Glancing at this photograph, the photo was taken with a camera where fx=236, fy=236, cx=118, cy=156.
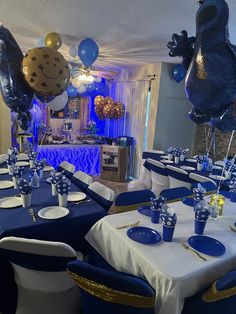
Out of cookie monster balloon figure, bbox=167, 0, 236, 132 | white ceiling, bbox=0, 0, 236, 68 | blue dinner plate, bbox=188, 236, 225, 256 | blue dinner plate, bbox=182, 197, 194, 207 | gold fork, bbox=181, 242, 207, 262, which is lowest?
gold fork, bbox=181, 242, 207, 262

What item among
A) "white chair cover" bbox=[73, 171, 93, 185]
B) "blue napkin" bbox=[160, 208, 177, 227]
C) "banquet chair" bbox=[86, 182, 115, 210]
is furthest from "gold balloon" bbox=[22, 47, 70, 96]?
"blue napkin" bbox=[160, 208, 177, 227]

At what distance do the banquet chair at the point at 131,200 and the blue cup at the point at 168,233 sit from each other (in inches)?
25.1

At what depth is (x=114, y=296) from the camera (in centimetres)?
106

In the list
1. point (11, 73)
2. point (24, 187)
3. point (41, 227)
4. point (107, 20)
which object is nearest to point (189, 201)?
point (41, 227)

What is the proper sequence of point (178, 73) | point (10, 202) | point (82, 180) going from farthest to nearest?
point (178, 73) → point (82, 180) → point (10, 202)

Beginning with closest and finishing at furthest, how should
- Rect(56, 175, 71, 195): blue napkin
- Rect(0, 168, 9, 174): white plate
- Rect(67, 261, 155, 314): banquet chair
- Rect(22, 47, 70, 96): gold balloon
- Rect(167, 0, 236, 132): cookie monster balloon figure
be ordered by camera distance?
Rect(67, 261, 155, 314): banquet chair
Rect(167, 0, 236, 132): cookie monster balloon figure
Rect(56, 175, 71, 195): blue napkin
Rect(22, 47, 70, 96): gold balloon
Rect(0, 168, 9, 174): white plate

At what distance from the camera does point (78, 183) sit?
2.52m

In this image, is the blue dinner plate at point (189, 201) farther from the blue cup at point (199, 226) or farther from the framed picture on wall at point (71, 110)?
the framed picture on wall at point (71, 110)

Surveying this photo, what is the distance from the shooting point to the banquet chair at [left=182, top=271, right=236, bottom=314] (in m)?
1.07

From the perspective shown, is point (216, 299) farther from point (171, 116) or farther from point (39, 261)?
point (171, 116)

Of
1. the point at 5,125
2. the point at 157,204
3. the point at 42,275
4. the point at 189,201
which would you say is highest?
the point at 5,125

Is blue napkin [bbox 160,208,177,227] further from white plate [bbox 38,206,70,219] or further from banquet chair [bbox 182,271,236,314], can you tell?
white plate [bbox 38,206,70,219]

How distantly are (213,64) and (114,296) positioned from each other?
1290 mm

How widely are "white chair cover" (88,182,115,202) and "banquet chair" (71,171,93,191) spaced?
0.15 m
